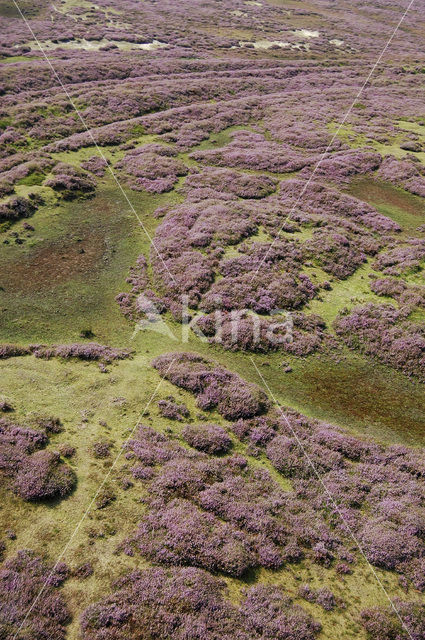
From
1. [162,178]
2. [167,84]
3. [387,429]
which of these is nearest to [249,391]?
[387,429]

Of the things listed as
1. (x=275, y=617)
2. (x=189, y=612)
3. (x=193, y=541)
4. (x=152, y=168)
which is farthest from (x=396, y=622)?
(x=152, y=168)

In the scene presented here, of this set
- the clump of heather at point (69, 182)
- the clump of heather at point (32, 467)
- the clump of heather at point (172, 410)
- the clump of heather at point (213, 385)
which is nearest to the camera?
the clump of heather at point (32, 467)

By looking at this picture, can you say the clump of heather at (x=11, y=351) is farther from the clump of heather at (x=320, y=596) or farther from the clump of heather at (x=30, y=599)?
the clump of heather at (x=320, y=596)

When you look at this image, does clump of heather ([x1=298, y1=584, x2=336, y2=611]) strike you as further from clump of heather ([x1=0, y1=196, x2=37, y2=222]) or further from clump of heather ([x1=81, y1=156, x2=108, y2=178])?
clump of heather ([x1=81, y1=156, x2=108, y2=178])

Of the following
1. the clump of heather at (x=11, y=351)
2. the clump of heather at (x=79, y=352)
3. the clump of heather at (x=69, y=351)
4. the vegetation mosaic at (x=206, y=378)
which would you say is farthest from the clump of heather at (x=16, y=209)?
the clump of heather at (x=79, y=352)

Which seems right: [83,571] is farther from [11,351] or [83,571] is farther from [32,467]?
[11,351]

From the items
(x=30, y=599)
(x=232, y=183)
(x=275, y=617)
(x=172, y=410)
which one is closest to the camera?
(x=30, y=599)

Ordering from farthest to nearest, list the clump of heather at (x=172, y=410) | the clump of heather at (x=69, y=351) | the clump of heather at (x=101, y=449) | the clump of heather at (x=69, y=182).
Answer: the clump of heather at (x=69, y=182), the clump of heather at (x=69, y=351), the clump of heather at (x=172, y=410), the clump of heather at (x=101, y=449)
